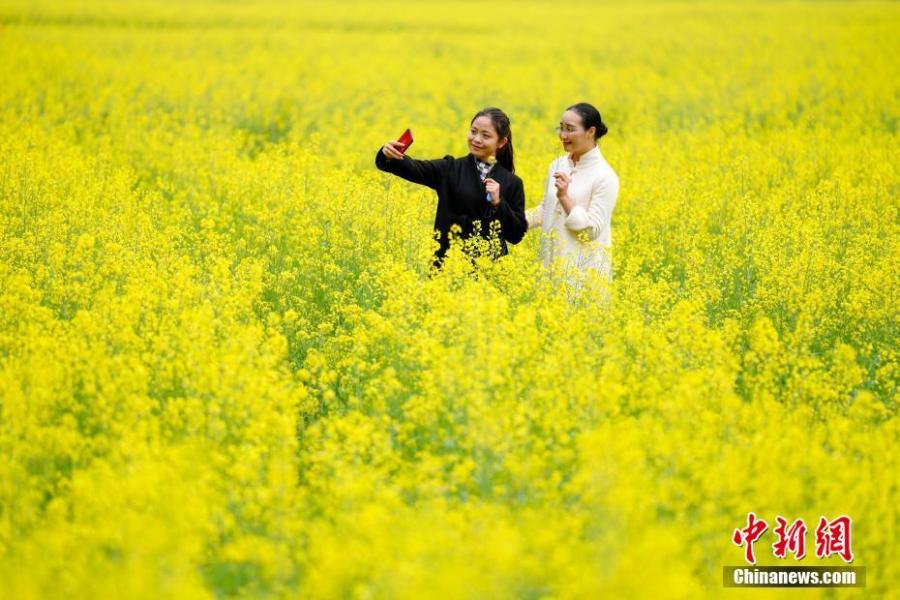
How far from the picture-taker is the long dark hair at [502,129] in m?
6.23

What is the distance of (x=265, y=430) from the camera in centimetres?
441

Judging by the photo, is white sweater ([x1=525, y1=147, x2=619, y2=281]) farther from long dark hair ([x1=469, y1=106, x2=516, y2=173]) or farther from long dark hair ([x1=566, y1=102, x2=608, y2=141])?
long dark hair ([x1=469, y1=106, x2=516, y2=173])

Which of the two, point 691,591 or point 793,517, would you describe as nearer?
point 691,591

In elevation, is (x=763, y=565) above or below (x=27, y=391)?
below

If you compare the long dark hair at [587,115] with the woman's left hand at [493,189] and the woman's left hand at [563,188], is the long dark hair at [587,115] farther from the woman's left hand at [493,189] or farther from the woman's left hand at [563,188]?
the woman's left hand at [493,189]

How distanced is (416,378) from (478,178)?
5.40 ft

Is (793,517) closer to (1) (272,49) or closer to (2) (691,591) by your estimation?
(2) (691,591)

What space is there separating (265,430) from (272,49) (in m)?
20.5

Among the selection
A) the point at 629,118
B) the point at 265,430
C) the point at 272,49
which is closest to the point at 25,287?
the point at 265,430

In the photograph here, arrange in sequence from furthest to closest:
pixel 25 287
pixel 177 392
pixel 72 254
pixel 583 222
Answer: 1. pixel 72 254
2. pixel 583 222
3. pixel 25 287
4. pixel 177 392

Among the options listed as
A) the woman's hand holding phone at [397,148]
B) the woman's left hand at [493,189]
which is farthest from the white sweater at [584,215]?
the woman's hand holding phone at [397,148]

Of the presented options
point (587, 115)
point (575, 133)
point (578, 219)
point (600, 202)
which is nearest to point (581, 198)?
point (600, 202)

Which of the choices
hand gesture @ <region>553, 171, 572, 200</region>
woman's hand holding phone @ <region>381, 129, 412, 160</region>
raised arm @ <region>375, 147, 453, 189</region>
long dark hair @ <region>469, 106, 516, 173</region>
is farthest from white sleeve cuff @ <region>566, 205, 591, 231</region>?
woman's hand holding phone @ <region>381, 129, 412, 160</region>

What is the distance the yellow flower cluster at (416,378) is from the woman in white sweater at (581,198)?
243mm
